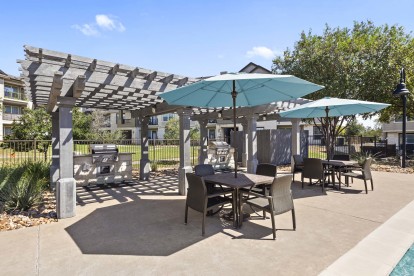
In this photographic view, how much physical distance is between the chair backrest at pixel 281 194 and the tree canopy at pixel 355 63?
10.3 m

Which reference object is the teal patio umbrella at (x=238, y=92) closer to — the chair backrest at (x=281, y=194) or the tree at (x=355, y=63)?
the chair backrest at (x=281, y=194)

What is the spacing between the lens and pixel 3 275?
9.66ft

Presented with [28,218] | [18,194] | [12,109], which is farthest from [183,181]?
[12,109]

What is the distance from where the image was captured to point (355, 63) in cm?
1285

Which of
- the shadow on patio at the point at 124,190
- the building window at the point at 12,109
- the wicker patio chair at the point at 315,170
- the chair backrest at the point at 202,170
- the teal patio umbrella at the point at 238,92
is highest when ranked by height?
the building window at the point at 12,109

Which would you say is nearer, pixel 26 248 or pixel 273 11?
pixel 26 248

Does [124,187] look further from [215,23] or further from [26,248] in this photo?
[215,23]

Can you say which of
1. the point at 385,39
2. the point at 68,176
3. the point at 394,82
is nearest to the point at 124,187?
the point at 68,176

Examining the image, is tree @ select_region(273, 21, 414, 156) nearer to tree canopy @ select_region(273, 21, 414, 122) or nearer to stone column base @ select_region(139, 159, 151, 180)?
tree canopy @ select_region(273, 21, 414, 122)

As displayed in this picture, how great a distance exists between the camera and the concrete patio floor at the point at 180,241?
121 inches

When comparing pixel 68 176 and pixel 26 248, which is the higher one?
pixel 68 176

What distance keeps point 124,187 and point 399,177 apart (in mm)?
10290

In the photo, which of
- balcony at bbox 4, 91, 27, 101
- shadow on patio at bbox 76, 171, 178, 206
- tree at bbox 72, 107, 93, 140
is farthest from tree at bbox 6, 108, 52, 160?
balcony at bbox 4, 91, 27, 101

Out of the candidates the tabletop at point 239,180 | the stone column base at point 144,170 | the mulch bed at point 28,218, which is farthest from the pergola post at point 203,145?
the mulch bed at point 28,218
